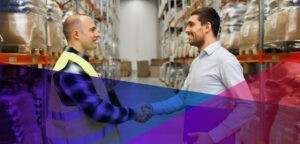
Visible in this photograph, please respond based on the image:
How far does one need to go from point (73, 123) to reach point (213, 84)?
2.91 ft

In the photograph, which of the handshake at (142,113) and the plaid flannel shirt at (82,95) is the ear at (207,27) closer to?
the handshake at (142,113)

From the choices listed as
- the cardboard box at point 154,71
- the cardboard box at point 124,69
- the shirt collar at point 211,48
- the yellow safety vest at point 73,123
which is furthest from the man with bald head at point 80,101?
the cardboard box at point 124,69

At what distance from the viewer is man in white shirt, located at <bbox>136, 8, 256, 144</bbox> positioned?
6.43ft

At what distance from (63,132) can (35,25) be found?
1659mm

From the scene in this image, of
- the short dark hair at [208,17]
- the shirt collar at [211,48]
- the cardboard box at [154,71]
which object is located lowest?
the cardboard box at [154,71]

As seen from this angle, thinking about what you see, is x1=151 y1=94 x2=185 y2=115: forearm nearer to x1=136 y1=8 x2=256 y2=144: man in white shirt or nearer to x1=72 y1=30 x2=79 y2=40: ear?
x1=136 y1=8 x2=256 y2=144: man in white shirt

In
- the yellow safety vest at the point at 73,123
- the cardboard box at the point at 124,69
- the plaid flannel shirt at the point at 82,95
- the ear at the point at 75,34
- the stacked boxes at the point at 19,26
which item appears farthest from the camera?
the cardboard box at the point at 124,69

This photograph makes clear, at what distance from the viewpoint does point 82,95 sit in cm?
189

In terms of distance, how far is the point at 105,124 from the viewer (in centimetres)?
211

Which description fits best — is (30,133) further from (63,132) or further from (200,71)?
(200,71)

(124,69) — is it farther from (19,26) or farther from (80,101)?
(80,101)

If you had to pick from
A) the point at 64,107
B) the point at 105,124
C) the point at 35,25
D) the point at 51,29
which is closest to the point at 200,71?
the point at 105,124

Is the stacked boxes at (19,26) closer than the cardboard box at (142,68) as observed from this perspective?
Yes

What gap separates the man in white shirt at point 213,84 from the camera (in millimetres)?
1959
